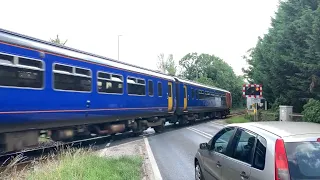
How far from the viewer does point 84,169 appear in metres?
7.33

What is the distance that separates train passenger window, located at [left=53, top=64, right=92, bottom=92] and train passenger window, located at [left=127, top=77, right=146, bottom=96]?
3473mm

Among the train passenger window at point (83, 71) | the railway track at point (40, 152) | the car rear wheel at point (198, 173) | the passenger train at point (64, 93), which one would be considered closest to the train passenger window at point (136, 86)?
the passenger train at point (64, 93)

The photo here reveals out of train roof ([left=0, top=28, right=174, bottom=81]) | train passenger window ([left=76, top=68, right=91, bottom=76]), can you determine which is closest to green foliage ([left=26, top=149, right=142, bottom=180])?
train roof ([left=0, top=28, right=174, bottom=81])

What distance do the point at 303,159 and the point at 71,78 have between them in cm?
850

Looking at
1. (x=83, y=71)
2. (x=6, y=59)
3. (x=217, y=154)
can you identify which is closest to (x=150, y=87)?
(x=83, y=71)

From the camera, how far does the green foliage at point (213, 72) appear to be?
3253 inches

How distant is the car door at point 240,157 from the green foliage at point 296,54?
43.0 feet

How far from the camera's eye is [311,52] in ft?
57.8

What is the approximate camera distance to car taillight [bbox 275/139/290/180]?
385cm

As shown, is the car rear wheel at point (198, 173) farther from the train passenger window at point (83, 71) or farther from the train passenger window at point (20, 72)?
the train passenger window at point (83, 71)

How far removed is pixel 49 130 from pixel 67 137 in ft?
3.09

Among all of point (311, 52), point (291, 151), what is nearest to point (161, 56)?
point (311, 52)

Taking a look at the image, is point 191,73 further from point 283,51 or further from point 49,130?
point 49,130

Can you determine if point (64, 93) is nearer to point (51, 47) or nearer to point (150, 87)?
point (51, 47)
